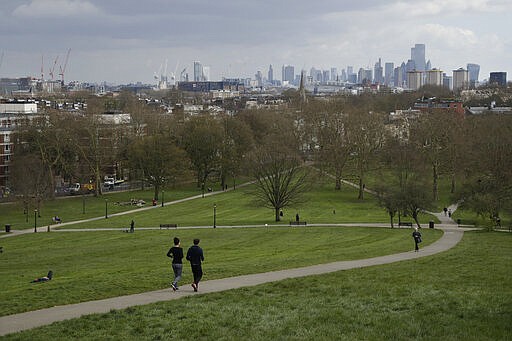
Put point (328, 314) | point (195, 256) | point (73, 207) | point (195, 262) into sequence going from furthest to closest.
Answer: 1. point (73, 207)
2. point (195, 256)
3. point (195, 262)
4. point (328, 314)

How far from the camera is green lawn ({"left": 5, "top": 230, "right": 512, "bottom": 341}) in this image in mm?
13922

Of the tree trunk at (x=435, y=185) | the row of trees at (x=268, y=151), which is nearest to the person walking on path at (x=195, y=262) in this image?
the row of trees at (x=268, y=151)

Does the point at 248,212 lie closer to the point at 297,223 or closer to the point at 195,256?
the point at 297,223

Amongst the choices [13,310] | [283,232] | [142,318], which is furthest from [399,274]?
[283,232]

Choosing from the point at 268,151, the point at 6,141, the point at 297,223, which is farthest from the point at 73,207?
the point at 6,141

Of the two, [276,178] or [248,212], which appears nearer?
[276,178]

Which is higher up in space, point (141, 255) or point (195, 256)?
point (195, 256)

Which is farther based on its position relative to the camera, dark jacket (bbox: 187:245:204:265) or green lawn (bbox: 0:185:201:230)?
green lawn (bbox: 0:185:201:230)

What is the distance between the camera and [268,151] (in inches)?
2685

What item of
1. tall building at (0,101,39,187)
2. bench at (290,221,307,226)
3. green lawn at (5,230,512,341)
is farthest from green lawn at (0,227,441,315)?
tall building at (0,101,39,187)

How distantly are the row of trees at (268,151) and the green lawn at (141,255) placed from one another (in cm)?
1464

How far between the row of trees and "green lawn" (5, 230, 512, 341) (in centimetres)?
4035

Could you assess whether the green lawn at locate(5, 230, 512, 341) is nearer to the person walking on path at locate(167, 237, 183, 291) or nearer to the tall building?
the person walking on path at locate(167, 237, 183, 291)

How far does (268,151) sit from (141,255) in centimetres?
3261
